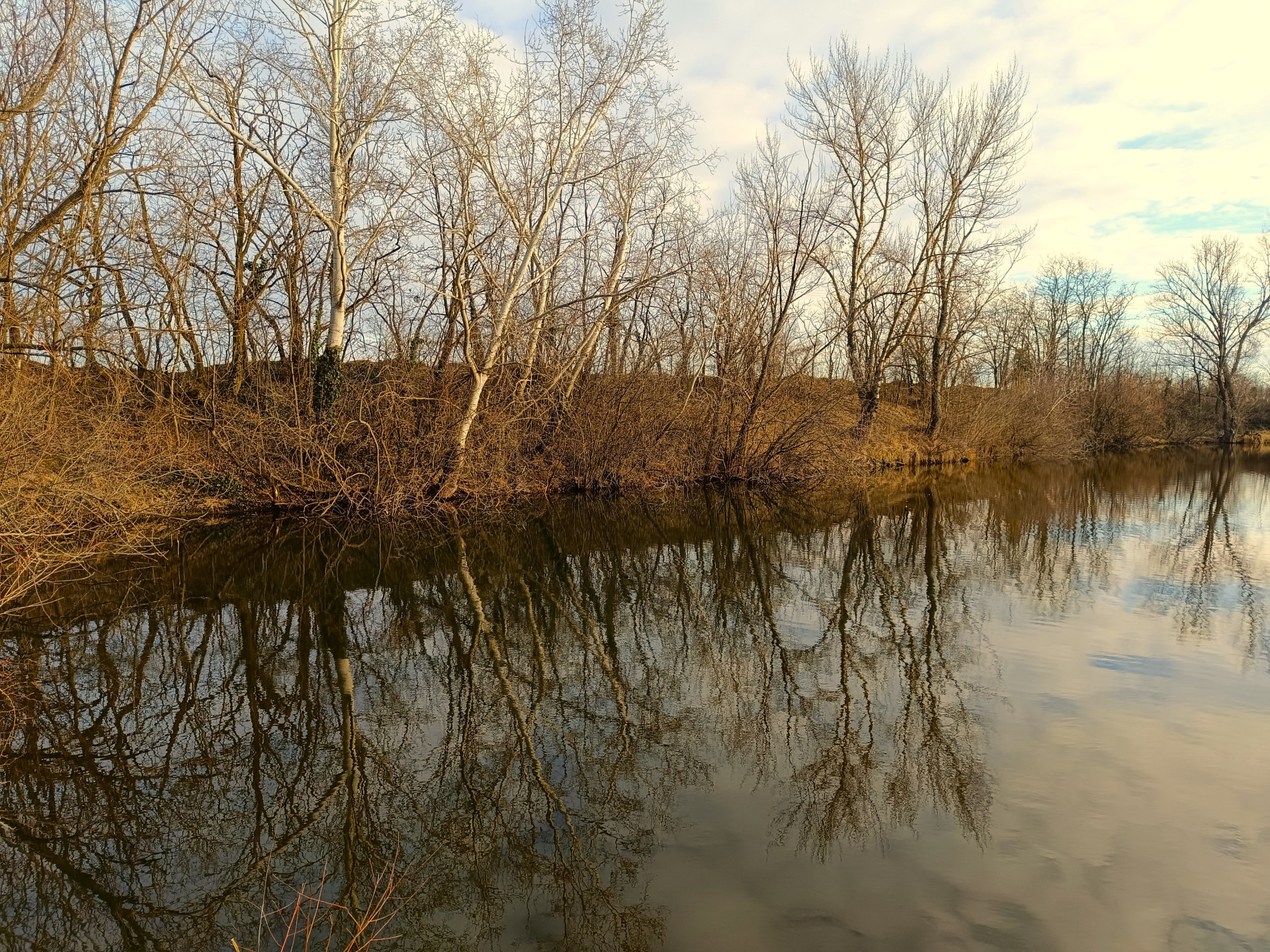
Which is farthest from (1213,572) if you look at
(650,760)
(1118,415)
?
(1118,415)

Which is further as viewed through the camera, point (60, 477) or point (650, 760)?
point (60, 477)

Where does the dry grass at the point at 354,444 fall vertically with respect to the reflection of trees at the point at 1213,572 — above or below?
above

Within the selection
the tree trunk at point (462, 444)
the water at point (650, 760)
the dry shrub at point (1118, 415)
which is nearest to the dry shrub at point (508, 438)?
the tree trunk at point (462, 444)

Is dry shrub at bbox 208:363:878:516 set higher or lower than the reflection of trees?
higher

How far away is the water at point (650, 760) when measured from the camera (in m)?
3.47

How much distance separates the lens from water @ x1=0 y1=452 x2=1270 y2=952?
11.4ft

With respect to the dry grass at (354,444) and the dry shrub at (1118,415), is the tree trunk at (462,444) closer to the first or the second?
the dry grass at (354,444)

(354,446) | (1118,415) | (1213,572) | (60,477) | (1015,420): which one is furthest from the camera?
(1118,415)

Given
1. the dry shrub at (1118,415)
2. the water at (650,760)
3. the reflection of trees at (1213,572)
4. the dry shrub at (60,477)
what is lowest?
the water at (650,760)

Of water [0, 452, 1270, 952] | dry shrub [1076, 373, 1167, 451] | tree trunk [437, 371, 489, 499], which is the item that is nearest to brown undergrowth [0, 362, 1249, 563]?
tree trunk [437, 371, 489, 499]

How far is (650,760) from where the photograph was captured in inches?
194

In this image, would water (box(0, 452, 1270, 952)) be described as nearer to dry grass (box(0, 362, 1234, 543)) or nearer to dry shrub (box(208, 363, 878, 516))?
dry grass (box(0, 362, 1234, 543))

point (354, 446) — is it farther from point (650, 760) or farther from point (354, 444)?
point (650, 760)

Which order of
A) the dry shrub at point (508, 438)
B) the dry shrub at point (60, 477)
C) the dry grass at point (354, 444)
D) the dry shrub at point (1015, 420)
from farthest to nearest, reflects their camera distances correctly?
the dry shrub at point (1015, 420)
the dry shrub at point (508, 438)
the dry grass at point (354, 444)
the dry shrub at point (60, 477)
